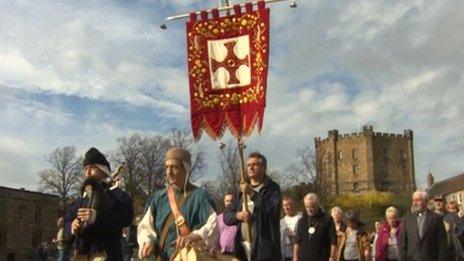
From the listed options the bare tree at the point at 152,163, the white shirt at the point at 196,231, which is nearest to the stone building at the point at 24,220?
the bare tree at the point at 152,163

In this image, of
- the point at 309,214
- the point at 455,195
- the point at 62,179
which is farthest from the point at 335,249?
the point at 455,195

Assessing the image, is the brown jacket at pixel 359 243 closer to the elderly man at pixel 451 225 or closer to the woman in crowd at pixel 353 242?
the woman in crowd at pixel 353 242

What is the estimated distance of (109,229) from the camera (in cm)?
680

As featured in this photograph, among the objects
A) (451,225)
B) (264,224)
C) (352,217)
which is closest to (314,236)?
(352,217)

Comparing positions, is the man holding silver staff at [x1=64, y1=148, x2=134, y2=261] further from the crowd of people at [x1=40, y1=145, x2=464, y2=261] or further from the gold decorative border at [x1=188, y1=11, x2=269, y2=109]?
the gold decorative border at [x1=188, y1=11, x2=269, y2=109]

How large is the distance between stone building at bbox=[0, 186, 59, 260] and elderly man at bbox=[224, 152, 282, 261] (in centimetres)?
6321

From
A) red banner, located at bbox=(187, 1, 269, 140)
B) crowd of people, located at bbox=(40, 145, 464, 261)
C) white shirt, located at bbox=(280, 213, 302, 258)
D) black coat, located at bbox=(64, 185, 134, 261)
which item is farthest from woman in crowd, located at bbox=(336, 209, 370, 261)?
black coat, located at bbox=(64, 185, 134, 261)

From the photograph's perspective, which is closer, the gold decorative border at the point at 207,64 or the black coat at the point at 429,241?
the gold decorative border at the point at 207,64

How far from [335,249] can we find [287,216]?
3.64 ft

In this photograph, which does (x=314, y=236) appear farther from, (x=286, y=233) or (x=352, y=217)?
(x=352, y=217)

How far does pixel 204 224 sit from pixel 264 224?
4.74 feet

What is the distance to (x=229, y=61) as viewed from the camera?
340 inches

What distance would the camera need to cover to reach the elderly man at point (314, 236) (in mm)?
9898

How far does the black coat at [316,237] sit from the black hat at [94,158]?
3862mm
